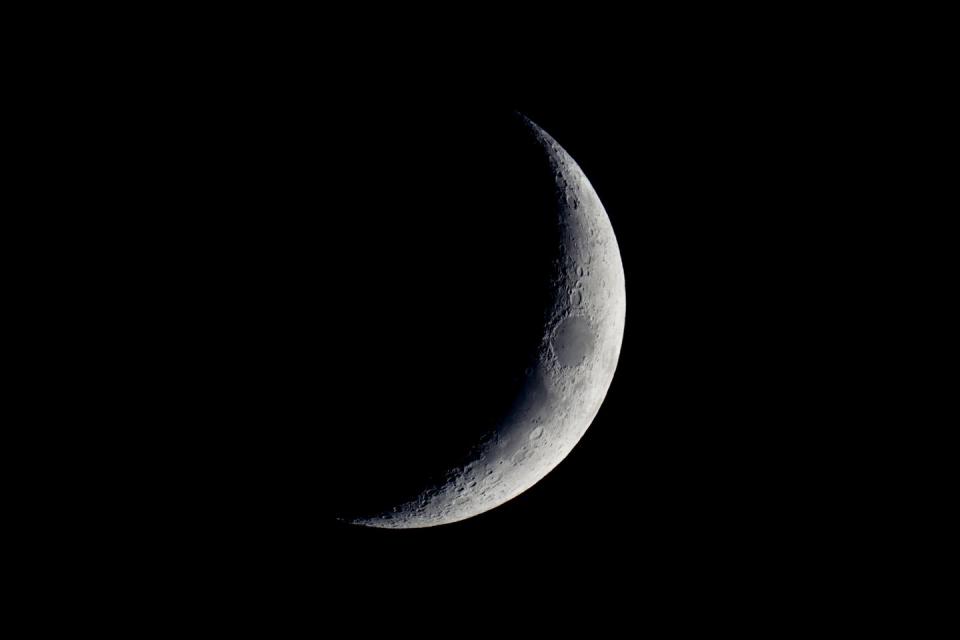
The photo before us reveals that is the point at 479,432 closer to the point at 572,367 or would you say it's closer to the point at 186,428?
the point at 572,367

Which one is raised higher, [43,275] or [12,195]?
[12,195]

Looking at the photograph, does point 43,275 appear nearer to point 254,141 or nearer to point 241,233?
point 241,233

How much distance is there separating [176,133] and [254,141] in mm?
293

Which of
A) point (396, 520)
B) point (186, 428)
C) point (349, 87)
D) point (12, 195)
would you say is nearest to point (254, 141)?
point (349, 87)

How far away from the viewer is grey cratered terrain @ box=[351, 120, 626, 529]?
3.05 metres

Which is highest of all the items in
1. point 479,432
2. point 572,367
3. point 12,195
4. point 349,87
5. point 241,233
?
point 349,87

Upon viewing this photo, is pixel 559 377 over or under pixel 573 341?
under

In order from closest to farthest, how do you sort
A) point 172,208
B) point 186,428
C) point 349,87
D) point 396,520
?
1. point 172,208
2. point 186,428
3. point 349,87
4. point 396,520

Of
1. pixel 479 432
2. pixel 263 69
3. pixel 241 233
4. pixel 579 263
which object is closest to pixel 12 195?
pixel 241 233

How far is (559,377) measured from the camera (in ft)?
10.2

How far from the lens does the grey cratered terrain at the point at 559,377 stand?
305cm

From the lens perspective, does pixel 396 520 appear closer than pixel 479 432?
No

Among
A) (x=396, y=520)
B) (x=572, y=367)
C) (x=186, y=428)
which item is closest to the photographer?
(x=186, y=428)

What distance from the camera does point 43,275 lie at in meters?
2.56
